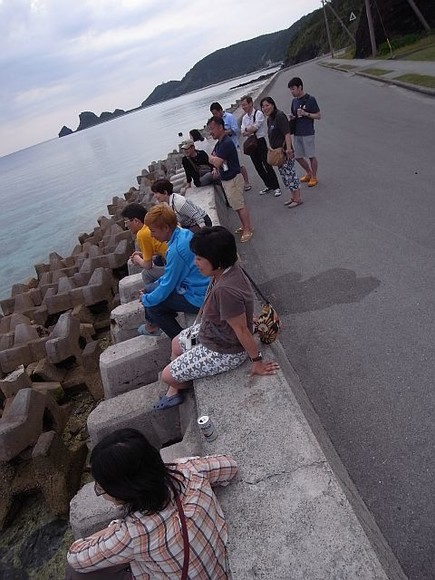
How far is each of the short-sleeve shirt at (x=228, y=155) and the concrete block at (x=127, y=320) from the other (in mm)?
3125

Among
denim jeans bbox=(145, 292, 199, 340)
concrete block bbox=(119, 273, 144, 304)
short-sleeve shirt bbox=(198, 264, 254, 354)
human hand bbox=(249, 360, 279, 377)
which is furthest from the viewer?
concrete block bbox=(119, 273, 144, 304)

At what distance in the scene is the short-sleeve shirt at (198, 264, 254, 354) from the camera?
343cm

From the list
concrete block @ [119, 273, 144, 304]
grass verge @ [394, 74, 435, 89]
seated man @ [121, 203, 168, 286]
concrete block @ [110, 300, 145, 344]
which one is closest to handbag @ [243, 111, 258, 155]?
concrete block @ [119, 273, 144, 304]

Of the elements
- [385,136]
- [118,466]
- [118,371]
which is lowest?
[385,136]

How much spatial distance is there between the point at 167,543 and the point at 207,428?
91 cm

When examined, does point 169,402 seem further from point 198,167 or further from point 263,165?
point 263,165

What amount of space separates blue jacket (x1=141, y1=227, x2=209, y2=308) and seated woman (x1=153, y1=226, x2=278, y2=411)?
0.75m

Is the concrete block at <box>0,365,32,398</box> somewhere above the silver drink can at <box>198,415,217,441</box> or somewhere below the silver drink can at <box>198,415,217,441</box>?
below

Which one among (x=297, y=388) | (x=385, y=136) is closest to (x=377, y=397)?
(x=297, y=388)

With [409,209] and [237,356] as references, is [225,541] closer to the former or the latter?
[237,356]

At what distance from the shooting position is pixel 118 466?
2199 mm

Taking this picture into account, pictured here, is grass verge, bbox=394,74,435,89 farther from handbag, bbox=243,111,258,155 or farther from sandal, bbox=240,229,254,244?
sandal, bbox=240,229,254,244

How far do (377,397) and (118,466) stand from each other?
2.48 metres

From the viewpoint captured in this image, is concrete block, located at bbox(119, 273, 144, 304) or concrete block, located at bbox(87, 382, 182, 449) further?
concrete block, located at bbox(119, 273, 144, 304)
